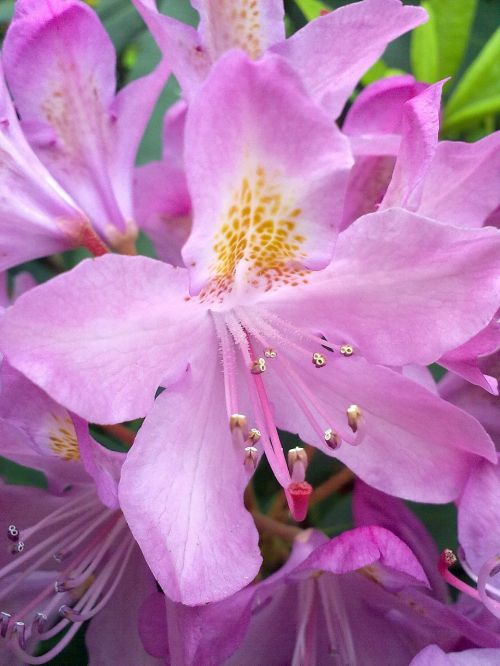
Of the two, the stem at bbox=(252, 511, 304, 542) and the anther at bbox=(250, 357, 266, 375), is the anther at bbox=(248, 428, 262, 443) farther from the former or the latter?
the stem at bbox=(252, 511, 304, 542)

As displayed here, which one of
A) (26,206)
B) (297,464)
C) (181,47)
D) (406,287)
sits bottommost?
(297,464)

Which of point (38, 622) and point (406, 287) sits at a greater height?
point (406, 287)

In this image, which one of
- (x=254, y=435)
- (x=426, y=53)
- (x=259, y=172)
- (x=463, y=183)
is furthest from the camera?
(x=426, y=53)

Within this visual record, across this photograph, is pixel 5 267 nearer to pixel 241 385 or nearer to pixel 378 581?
pixel 241 385

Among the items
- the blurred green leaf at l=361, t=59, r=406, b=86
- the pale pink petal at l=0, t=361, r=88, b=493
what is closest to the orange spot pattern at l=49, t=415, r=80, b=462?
the pale pink petal at l=0, t=361, r=88, b=493

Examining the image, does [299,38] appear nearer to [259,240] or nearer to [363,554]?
[259,240]

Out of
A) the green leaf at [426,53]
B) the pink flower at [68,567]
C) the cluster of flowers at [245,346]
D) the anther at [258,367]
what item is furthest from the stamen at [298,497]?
the green leaf at [426,53]

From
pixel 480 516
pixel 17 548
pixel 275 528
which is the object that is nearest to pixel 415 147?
pixel 480 516
